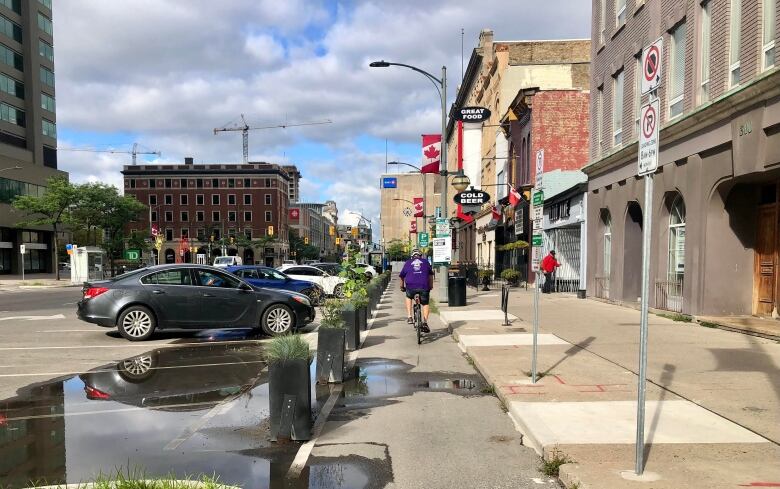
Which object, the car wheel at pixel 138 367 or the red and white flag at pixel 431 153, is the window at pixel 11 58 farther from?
the car wheel at pixel 138 367

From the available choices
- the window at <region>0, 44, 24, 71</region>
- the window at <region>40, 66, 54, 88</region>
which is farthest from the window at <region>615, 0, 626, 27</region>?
the window at <region>40, 66, 54, 88</region>

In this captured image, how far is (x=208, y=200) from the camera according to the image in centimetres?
10569

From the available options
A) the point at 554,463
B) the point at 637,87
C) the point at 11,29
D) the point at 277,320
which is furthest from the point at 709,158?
the point at 11,29

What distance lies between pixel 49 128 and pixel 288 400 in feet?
252

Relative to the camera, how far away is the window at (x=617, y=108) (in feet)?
60.1

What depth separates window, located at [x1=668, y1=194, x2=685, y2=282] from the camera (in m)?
14.4

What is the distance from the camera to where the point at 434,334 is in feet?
42.3

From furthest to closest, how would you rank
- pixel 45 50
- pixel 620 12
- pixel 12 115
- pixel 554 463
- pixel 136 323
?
pixel 45 50 < pixel 12 115 < pixel 620 12 < pixel 136 323 < pixel 554 463

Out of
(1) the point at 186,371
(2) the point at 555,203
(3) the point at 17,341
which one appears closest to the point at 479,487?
(1) the point at 186,371

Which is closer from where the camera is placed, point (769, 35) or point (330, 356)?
point (330, 356)

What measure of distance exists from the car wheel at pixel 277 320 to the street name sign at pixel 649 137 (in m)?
9.18

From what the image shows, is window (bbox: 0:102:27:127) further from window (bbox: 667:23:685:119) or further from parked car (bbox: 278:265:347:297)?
window (bbox: 667:23:685:119)

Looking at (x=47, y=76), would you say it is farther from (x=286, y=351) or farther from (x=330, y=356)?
(x=286, y=351)

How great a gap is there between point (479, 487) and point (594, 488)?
85 cm
